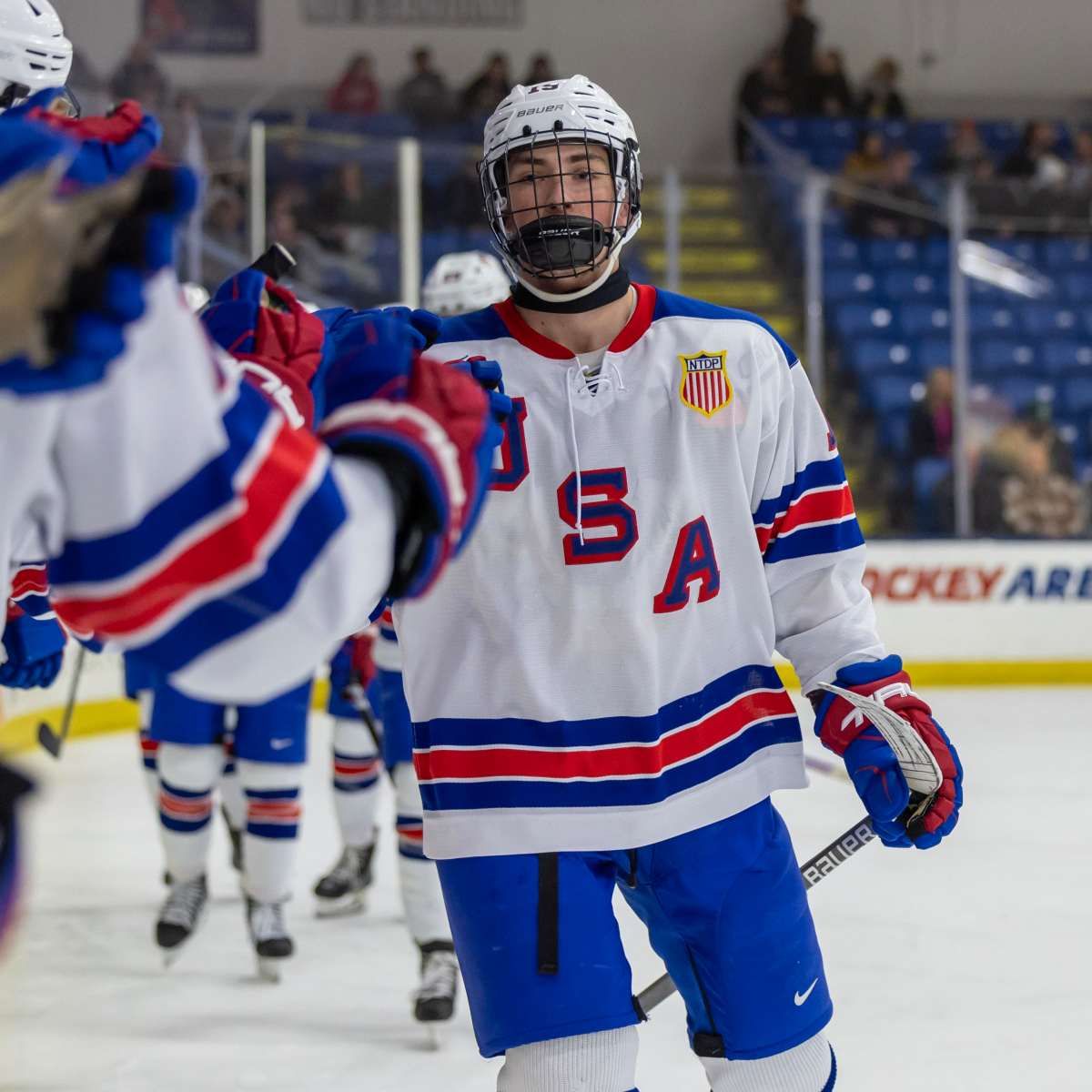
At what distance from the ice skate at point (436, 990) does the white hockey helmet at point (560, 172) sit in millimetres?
1456

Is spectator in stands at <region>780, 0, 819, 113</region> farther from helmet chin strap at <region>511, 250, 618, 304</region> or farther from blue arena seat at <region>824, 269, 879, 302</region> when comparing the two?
helmet chin strap at <region>511, 250, 618, 304</region>

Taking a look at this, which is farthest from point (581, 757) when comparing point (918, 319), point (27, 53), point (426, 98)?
point (426, 98)

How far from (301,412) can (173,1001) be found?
2228mm

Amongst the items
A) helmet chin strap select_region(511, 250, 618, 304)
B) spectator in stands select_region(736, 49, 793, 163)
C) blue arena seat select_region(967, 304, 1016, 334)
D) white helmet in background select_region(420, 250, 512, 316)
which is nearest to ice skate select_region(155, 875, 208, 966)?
white helmet in background select_region(420, 250, 512, 316)

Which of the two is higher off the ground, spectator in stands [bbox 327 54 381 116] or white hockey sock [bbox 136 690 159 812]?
spectator in stands [bbox 327 54 381 116]

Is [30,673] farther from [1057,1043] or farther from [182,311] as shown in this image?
[1057,1043]

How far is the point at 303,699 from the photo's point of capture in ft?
11.1

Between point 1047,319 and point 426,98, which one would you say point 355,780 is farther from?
point 426,98

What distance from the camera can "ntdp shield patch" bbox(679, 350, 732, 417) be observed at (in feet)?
5.43

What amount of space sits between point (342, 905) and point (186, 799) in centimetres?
50

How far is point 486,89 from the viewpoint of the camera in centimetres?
965

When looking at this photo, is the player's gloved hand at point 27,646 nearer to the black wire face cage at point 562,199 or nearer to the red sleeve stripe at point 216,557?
the black wire face cage at point 562,199

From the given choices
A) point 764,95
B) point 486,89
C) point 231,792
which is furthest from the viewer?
point 764,95

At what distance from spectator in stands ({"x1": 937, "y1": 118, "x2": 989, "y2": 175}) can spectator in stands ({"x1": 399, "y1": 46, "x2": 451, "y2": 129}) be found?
9.82 feet
